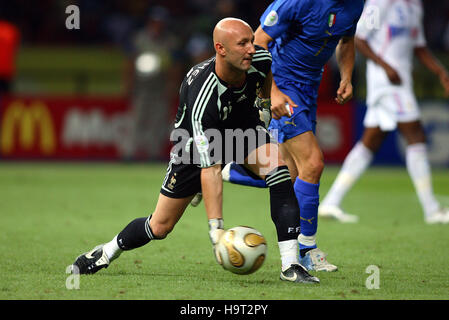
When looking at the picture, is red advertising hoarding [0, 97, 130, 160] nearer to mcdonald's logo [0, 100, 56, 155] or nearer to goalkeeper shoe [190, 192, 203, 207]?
mcdonald's logo [0, 100, 56, 155]

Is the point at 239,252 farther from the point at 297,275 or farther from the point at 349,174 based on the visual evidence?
the point at 349,174

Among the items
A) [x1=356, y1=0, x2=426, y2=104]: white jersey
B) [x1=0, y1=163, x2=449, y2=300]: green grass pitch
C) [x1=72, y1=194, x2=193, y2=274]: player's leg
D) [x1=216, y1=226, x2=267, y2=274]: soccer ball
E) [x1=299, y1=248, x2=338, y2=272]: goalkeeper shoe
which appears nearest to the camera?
[x1=216, y1=226, x2=267, y2=274]: soccer ball

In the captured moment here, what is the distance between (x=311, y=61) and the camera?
621 centimetres

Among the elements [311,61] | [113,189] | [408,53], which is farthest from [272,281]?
[113,189]

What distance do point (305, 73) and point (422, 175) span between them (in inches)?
128

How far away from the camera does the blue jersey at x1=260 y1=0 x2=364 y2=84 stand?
6055mm

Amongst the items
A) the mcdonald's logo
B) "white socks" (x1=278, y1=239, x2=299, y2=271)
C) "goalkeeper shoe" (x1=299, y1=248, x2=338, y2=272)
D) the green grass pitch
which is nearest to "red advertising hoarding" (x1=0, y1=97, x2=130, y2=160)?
the mcdonald's logo

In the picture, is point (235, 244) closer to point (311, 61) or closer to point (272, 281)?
point (272, 281)

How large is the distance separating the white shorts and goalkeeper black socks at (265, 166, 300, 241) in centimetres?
386

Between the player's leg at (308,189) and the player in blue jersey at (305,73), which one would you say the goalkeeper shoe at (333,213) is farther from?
the player's leg at (308,189)

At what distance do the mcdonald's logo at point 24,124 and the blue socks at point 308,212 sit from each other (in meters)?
10.9

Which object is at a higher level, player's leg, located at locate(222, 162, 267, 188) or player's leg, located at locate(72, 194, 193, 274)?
player's leg, located at locate(222, 162, 267, 188)

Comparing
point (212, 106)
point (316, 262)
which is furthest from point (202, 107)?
point (316, 262)
